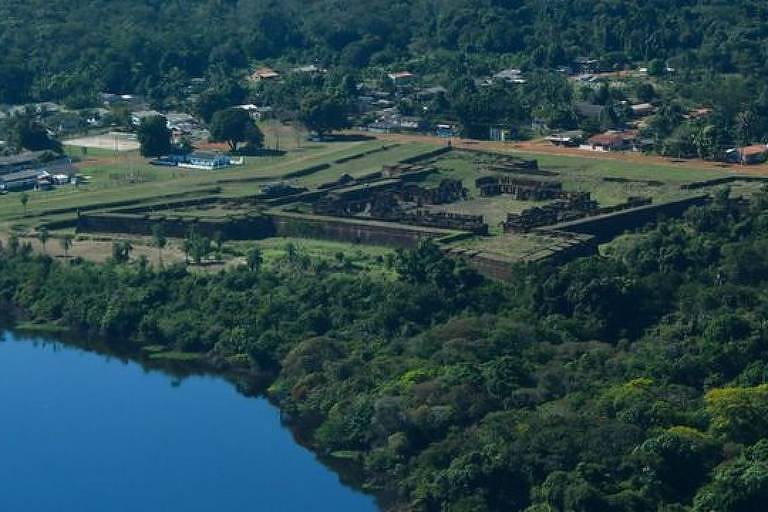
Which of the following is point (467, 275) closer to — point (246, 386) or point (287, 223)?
point (246, 386)

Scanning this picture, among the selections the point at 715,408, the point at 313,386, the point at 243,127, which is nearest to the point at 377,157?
the point at 243,127

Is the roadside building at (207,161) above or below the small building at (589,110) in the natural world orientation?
below

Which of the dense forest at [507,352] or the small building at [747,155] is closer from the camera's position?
the dense forest at [507,352]

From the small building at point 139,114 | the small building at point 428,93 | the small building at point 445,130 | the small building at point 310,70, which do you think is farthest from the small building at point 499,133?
the small building at point 310,70

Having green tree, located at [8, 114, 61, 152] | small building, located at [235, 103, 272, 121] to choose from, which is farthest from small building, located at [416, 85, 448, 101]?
green tree, located at [8, 114, 61, 152]

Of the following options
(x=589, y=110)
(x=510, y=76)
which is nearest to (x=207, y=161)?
(x=589, y=110)

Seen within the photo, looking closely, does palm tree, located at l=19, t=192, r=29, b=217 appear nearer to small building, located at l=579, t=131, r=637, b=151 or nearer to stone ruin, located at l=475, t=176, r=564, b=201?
stone ruin, located at l=475, t=176, r=564, b=201

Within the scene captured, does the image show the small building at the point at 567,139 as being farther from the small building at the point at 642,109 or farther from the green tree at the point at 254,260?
the green tree at the point at 254,260
